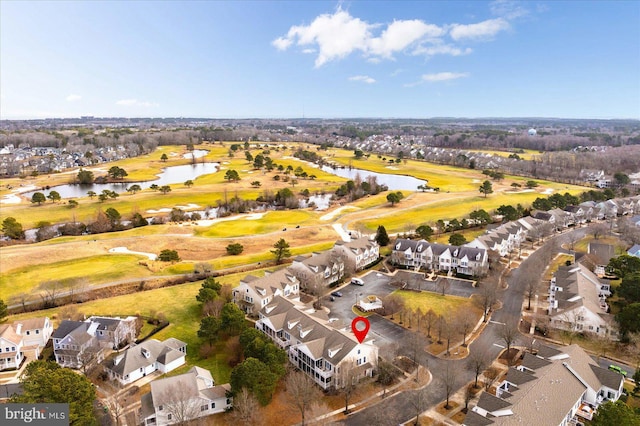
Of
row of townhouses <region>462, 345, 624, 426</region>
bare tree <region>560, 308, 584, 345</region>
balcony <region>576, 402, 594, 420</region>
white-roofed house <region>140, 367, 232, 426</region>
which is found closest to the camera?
row of townhouses <region>462, 345, 624, 426</region>

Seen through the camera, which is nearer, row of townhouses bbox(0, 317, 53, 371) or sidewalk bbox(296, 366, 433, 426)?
sidewalk bbox(296, 366, 433, 426)

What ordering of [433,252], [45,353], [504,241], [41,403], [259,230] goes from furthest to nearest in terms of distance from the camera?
1. [259,230]
2. [504,241]
3. [433,252]
4. [45,353]
5. [41,403]

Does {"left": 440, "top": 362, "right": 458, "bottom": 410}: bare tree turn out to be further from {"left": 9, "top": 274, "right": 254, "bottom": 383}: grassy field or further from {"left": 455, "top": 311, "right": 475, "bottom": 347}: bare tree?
{"left": 9, "top": 274, "right": 254, "bottom": 383}: grassy field

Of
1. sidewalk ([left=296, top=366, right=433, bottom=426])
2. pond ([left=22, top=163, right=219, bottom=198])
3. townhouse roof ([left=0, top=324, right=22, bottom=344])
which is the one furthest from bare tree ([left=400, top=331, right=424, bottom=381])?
pond ([left=22, top=163, right=219, bottom=198])

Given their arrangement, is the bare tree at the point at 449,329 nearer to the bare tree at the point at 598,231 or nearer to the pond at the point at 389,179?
the bare tree at the point at 598,231

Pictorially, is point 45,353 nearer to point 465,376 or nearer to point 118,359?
point 118,359

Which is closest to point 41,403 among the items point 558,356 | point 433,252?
point 558,356
